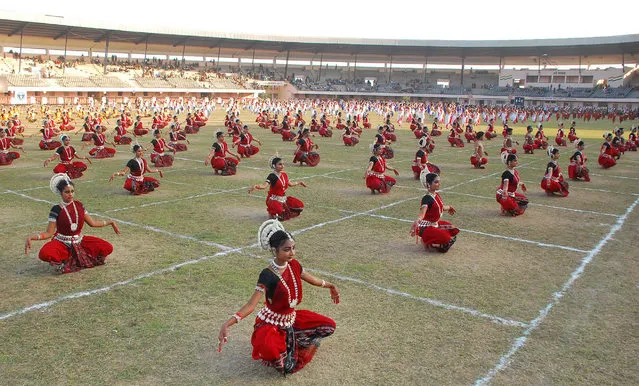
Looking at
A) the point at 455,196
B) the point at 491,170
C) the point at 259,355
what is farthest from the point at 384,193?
the point at 259,355

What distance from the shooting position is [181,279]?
7.20 meters

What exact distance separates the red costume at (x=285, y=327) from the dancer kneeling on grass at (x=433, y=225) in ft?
12.7

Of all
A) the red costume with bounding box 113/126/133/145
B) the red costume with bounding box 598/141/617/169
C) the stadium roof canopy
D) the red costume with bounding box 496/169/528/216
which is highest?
the stadium roof canopy

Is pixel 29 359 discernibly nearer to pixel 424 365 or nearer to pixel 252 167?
pixel 424 365

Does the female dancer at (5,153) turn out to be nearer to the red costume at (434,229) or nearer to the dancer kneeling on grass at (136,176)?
the dancer kneeling on grass at (136,176)

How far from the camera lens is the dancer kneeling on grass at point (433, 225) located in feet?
28.3

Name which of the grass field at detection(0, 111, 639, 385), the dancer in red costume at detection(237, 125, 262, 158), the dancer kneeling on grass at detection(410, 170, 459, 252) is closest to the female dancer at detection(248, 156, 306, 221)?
the grass field at detection(0, 111, 639, 385)

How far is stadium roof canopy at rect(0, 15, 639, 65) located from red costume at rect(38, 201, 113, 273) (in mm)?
55059

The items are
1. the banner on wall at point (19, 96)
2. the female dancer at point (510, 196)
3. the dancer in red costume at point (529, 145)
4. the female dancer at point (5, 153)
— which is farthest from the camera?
the banner on wall at point (19, 96)

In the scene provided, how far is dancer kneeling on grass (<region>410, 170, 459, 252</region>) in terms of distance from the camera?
8.63 m

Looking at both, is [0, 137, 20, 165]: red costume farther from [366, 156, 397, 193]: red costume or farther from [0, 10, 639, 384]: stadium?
[366, 156, 397, 193]: red costume

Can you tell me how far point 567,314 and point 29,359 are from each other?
568 centimetres

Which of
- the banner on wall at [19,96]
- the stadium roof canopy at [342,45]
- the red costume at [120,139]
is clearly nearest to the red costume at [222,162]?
the red costume at [120,139]

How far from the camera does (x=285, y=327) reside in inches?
193
